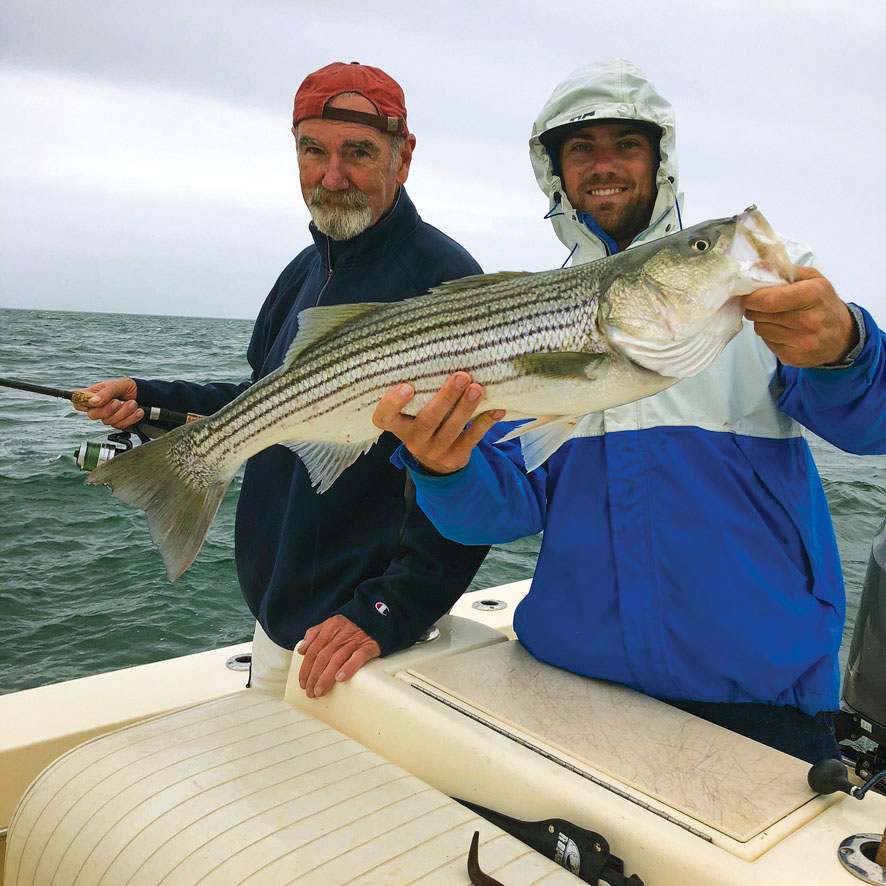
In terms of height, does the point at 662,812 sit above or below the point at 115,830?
above

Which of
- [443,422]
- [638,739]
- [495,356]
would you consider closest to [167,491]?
[443,422]

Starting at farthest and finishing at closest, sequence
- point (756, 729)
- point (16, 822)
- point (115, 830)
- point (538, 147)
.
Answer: point (538, 147)
point (756, 729)
point (16, 822)
point (115, 830)

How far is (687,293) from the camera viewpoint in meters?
2.45

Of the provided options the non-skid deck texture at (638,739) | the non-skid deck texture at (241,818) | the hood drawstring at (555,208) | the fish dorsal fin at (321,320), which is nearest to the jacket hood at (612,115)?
the hood drawstring at (555,208)

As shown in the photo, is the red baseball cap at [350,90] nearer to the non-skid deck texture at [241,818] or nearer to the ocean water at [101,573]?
the ocean water at [101,573]

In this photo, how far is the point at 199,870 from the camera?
6.67 feet

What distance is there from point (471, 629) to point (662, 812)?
1448mm

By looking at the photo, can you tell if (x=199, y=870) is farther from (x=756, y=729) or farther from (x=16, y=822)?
(x=756, y=729)

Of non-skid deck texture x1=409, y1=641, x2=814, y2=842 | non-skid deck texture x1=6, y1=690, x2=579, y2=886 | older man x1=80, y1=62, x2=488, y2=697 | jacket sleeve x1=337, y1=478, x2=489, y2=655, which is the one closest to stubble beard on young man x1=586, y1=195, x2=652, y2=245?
older man x1=80, y1=62, x2=488, y2=697

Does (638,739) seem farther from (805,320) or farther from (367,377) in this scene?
(367,377)

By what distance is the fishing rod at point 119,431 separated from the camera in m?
4.08

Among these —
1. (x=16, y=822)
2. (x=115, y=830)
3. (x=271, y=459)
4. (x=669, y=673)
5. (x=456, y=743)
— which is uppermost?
(x=271, y=459)

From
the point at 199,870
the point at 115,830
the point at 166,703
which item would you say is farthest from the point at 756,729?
the point at 166,703

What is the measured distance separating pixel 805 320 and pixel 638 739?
134 centimetres
